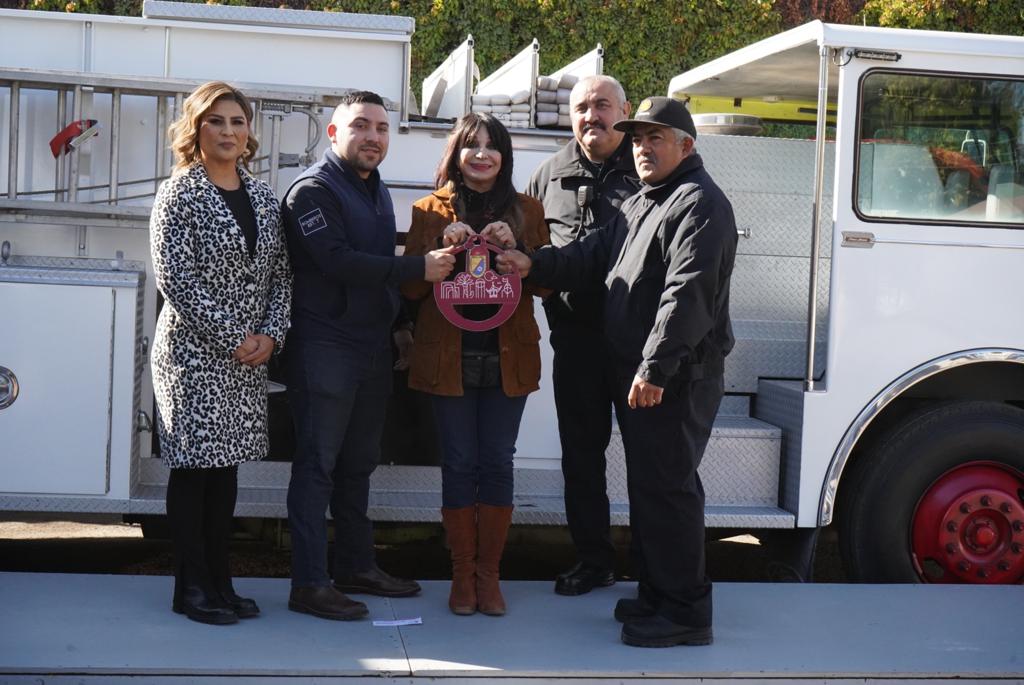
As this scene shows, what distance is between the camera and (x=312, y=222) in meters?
3.75

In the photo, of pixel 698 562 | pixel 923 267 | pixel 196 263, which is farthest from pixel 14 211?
pixel 923 267

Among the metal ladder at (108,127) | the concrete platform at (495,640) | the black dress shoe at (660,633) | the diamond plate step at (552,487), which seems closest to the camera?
the concrete platform at (495,640)

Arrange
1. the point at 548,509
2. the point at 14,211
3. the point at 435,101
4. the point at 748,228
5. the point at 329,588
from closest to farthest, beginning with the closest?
1. the point at 329,588
2. the point at 14,211
3. the point at 548,509
4. the point at 748,228
5. the point at 435,101

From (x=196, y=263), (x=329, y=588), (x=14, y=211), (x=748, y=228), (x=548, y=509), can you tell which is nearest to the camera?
(x=196, y=263)

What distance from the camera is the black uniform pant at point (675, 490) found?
3734 mm

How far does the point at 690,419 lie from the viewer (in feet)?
12.2

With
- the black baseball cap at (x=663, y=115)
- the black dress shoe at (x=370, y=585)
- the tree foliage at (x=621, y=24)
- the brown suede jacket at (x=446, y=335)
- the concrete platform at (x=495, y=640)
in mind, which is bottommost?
the concrete platform at (x=495, y=640)

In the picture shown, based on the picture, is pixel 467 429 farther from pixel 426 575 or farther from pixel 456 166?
pixel 426 575

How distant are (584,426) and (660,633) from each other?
85 cm

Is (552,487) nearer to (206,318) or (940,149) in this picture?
(206,318)

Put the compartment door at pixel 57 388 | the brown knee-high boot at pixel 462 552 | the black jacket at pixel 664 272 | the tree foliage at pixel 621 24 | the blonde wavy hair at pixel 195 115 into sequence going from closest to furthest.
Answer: the black jacket at pixel 664 272 < the blonde wavy hair at pixel 195 115 < the brown knee-high boot at pixel 462 552 < the compartment door at pixel 57 388 < the tree foliage at pixel 621 24

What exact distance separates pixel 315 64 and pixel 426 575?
240cm

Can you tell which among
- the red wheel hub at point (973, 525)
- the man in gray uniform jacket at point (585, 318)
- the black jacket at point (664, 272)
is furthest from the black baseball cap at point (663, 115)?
the red wheel hub at point (973, 525)

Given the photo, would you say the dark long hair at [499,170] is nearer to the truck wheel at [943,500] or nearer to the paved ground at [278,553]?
the paved ground at [278,553]
